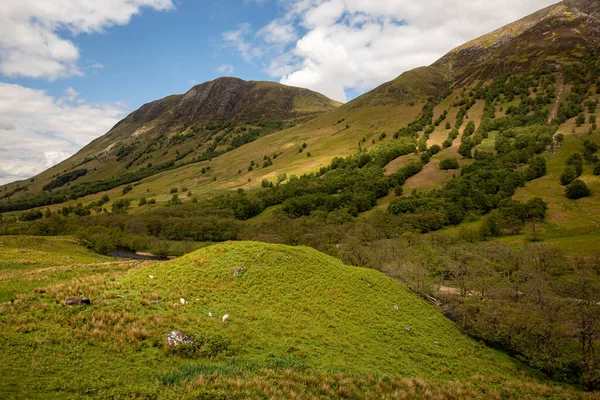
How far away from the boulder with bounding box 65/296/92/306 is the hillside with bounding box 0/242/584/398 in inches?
19.1

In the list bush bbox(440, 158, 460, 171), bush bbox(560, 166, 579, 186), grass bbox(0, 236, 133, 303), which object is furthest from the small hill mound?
bush bbox(440, 158, 460, 171)

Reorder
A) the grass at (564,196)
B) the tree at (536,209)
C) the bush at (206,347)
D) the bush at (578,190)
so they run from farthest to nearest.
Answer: the bush at (578,190), the tree at (536,209), the grass at (564,196), the bush at (206,347)

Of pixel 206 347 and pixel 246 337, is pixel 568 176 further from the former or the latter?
pixel 206 347

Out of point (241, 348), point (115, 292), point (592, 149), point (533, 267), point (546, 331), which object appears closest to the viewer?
point (241, 348)

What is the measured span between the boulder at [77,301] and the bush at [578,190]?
170m

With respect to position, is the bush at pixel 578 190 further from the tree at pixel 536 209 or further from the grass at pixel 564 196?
the tree at pixel 536 209

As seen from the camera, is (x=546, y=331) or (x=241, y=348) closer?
(x=241, y=348)

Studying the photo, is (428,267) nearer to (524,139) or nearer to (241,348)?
(241,348)

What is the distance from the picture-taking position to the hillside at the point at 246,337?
15969mm

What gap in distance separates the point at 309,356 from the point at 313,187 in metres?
176

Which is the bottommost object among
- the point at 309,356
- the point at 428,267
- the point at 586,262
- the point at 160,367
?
the point at 586,262

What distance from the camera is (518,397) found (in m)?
24.8

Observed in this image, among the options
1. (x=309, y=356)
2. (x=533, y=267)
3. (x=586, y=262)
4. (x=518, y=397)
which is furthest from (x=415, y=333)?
(x=586, y=262)

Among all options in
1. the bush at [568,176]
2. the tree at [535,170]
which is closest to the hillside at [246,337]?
the bush at [568,176]
